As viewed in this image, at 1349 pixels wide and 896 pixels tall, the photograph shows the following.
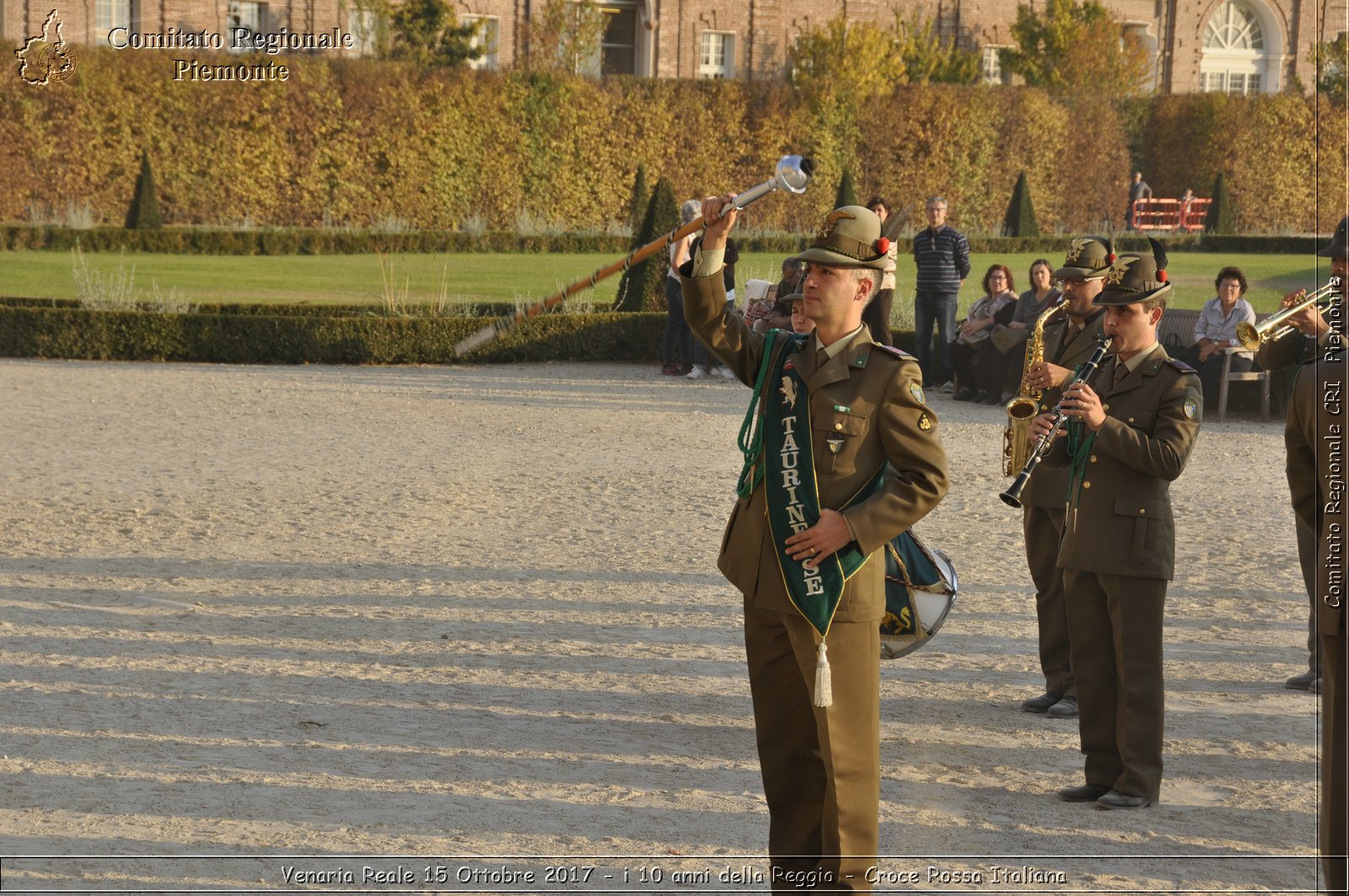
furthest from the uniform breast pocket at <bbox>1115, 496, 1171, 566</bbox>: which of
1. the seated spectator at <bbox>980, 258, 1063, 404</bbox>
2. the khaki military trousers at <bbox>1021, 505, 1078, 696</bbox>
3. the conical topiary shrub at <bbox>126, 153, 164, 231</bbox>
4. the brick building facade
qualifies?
the brick building facade

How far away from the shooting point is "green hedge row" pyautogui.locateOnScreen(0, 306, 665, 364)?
17719mm

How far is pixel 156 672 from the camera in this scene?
645 cm

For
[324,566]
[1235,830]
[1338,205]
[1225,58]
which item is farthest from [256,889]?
[1225,58]

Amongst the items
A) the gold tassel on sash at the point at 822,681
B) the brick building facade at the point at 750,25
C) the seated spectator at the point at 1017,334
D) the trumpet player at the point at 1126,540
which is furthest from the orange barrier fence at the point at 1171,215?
the gold tassel on sash at the point at 822,681

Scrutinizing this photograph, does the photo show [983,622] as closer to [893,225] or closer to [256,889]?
[256,889]

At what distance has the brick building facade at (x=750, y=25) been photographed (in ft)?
136

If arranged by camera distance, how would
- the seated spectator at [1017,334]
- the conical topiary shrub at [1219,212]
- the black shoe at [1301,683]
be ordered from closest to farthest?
1. the black shoe at [1301,683]
2. the seated spectator at [1017,334]
3. the conical topiary shrub at [1219,212]

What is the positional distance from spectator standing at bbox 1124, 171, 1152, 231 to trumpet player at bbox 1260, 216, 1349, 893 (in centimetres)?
3603

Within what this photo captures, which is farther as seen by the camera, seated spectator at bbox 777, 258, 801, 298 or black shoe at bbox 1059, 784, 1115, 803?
seated spectator at bbox 777, 258, 801, 298

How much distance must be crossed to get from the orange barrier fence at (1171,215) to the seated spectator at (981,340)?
80.3ft

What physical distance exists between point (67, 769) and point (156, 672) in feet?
3.93

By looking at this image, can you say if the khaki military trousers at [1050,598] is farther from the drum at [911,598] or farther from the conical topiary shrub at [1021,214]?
the conical topiary shrub at [1021,214]

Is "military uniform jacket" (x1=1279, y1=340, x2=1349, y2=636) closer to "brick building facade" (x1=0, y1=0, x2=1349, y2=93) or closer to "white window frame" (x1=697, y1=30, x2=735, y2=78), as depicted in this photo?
"brick building facade" (x1=0, y1=0, x2=1349, y2=93)

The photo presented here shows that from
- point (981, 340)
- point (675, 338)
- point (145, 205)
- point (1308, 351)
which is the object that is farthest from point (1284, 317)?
point (145, 205)
